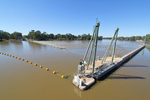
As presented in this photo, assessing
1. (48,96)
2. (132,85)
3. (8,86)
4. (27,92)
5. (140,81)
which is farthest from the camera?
(140,81)

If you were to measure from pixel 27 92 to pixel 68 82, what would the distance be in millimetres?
3381

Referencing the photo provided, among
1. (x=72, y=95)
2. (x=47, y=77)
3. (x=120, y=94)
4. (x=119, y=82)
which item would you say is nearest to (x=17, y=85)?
(x=47, y=77)

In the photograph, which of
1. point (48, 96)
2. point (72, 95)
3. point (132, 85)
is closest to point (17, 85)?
point (48, 96)

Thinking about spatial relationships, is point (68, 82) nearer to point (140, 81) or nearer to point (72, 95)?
point (72, 95)

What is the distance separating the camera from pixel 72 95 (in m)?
5.28

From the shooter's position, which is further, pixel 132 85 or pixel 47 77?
pixel 47 77

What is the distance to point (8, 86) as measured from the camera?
608 centimetres

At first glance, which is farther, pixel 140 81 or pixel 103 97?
pixel 140 81

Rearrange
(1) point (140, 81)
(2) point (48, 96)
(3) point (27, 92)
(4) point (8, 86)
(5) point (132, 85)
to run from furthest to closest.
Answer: (1) point (140, 81) → (5) point (132, 85) → (4) point (8, 86) → (3) point (27, 92) → (2) point (48, 96)

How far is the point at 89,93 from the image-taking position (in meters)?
5.44

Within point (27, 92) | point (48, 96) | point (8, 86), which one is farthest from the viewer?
point (8, 86)

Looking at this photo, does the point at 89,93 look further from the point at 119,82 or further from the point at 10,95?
the point at 10,95

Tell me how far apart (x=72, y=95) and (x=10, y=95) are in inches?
185

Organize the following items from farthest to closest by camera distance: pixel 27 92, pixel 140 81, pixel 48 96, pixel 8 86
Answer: pixel 140 81 → pixel 8 86 → pixel 27 92 → pixel 48 96
